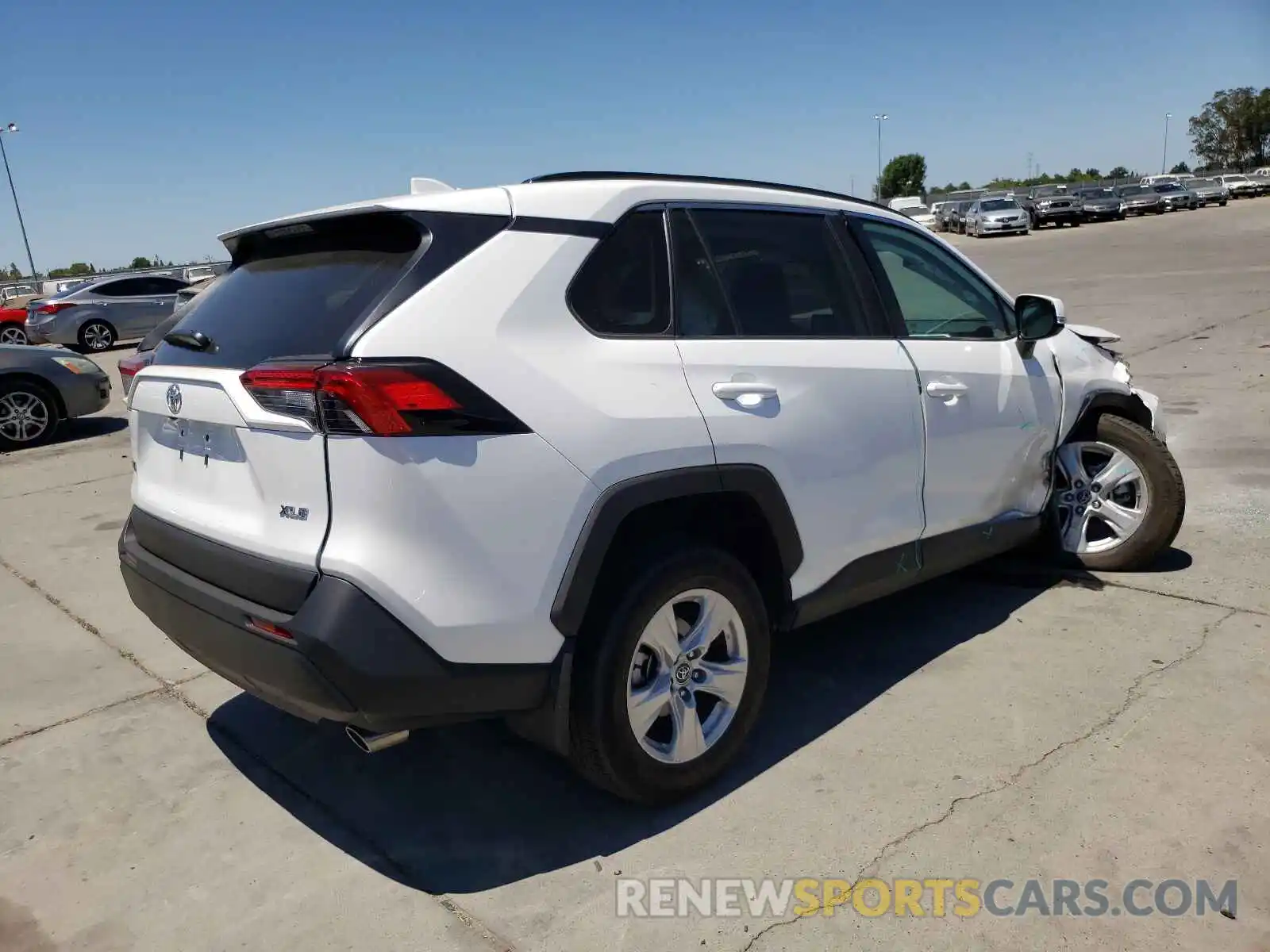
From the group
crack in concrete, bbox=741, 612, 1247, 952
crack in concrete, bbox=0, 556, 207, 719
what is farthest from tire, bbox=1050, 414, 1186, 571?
crack in concrete, bbox=0, 556, 207, 719

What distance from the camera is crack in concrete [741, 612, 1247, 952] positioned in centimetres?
262

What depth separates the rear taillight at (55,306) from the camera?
762 inches

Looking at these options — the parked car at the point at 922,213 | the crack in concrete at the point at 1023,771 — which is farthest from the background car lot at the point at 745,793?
the parked car at the point at 922,213

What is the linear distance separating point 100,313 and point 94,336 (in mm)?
499

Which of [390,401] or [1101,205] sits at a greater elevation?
[390,401]

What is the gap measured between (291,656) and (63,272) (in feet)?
197

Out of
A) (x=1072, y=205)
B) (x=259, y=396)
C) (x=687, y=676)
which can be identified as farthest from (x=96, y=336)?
(x=1072, y=205)

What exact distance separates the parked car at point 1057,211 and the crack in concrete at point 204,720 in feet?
151

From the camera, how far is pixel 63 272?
5278 centimetres

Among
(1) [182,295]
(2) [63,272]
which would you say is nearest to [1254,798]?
(1) [182,295]

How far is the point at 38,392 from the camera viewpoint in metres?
9.98

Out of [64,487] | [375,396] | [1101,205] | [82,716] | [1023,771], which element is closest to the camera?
[375,396]

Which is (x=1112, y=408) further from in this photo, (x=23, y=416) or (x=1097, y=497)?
(x=23, y=416)

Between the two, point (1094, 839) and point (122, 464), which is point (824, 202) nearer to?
point (1094, 839)
